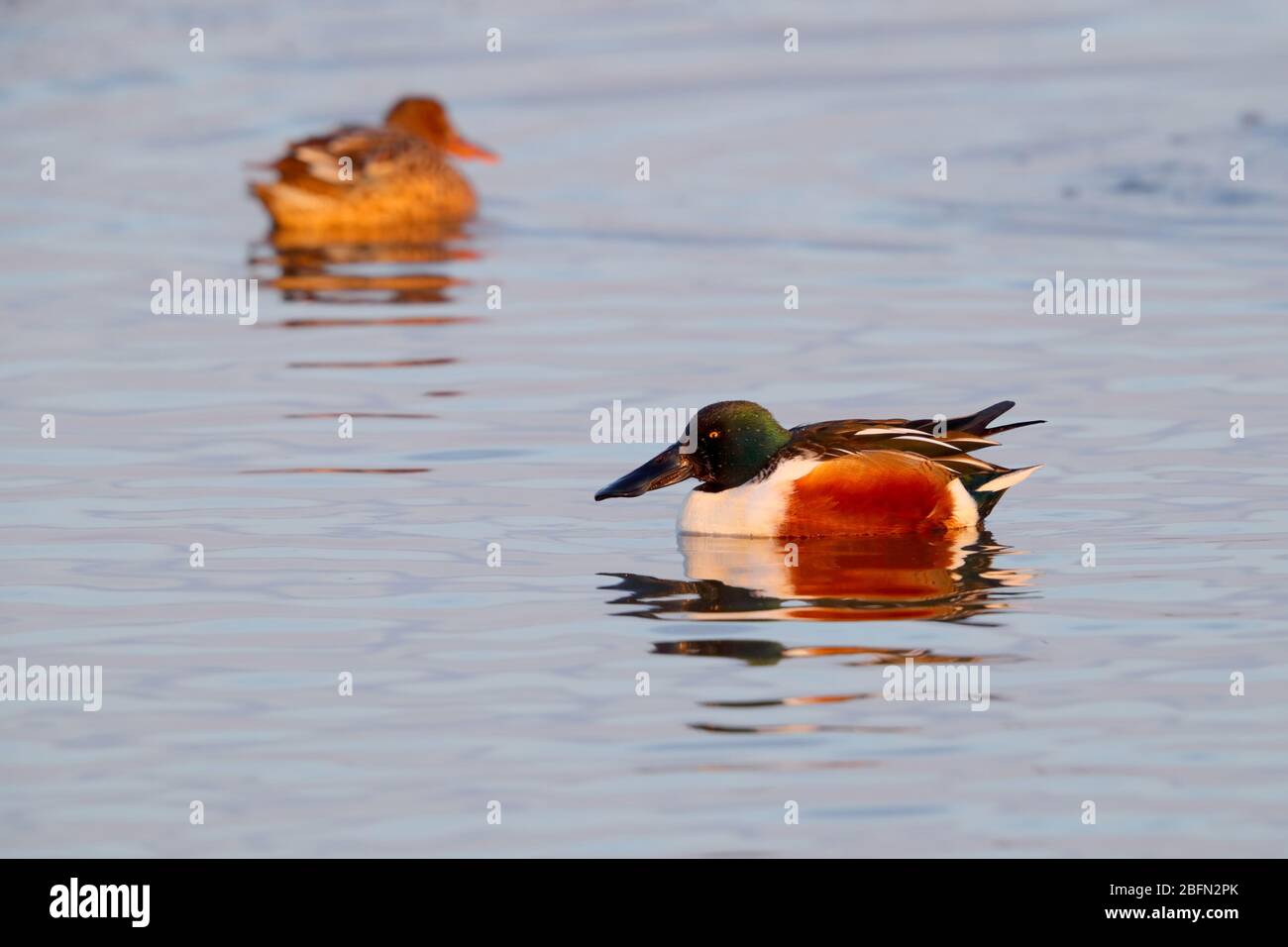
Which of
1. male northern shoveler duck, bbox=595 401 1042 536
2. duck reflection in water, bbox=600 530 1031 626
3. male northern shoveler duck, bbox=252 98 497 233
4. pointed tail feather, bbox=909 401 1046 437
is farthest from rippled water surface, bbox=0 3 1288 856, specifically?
male northern shoveler duck, bbox=252 98 497 233

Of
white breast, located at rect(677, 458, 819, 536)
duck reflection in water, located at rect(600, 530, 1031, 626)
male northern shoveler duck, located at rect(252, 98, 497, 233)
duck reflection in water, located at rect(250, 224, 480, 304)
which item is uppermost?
male northern shoveler duck, located at rect(252, 98, 497, 233)

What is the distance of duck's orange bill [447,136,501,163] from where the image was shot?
20.7 m

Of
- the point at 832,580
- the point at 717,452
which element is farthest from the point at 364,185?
the point at 832,580

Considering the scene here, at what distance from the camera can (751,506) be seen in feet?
33.5

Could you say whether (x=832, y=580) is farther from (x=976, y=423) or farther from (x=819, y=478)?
(x=976, y=423)

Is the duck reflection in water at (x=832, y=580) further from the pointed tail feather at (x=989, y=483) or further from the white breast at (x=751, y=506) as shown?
the pointed tail feather at (x=989, y=483)

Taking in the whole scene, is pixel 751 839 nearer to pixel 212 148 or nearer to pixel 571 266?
pixel 571 266

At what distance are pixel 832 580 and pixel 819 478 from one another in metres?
0.79

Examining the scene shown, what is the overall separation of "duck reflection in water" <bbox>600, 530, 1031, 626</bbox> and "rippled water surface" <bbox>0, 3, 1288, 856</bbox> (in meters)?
0.03

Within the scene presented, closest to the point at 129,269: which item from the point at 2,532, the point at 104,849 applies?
the point at 2,532

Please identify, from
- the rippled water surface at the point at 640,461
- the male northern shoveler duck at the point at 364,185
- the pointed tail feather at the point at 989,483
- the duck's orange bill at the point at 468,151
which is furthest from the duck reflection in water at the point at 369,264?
the pointed tail feather at the point at 989,483

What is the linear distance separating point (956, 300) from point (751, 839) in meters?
9.03

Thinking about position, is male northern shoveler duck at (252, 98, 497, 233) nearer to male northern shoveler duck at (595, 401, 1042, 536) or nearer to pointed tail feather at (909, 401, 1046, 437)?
male northern shoveler duck at (595, 401, 1042, 536)

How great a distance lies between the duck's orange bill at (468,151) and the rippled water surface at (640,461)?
40 cm
